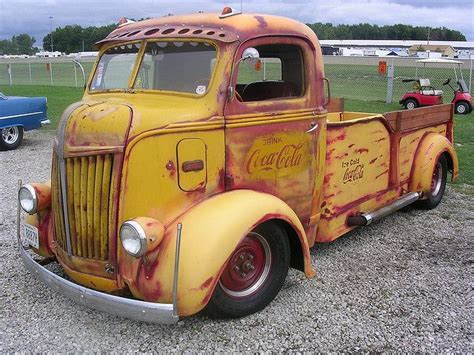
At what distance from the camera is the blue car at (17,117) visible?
413 inches

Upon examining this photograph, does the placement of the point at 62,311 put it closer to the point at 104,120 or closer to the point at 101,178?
the point at 101,178

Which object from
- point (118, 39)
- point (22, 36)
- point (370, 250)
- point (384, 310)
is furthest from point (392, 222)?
point (22, 36)

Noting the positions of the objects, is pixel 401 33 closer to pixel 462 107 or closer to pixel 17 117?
pixel 462 107

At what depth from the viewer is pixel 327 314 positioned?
3762 millimetres

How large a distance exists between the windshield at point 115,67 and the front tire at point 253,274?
1588 mm

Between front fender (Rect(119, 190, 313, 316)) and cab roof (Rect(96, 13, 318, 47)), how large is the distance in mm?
1255

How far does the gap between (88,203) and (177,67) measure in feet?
4.05

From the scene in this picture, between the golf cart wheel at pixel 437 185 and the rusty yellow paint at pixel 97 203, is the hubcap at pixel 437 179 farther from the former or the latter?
the rusty yellow paint at pixel 97 203

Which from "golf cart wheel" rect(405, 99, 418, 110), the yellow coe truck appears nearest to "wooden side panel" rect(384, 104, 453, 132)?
the yellow coe truck

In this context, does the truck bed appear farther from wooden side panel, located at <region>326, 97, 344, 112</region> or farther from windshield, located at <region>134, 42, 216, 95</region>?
windshield, located at <region>134, 42, 216, 95</region>

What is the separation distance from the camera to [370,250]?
5.03 meters

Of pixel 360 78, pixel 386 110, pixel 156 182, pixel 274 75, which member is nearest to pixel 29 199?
pixel 156 182

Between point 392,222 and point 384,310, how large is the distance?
223 cm

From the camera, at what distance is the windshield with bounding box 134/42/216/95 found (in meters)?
3.71
